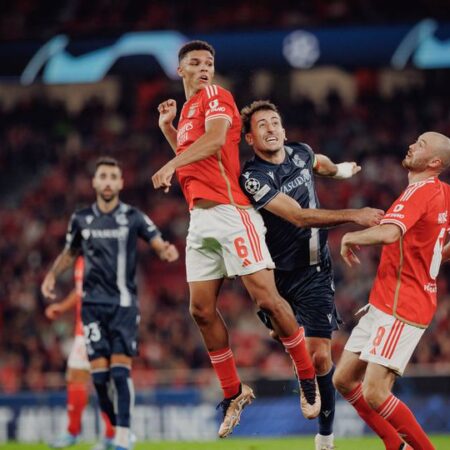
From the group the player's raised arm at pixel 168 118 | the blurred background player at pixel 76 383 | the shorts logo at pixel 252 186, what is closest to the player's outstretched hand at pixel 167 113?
the player's raised arm at pixel 168 118

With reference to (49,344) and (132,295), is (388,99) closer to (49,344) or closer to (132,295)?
(49,344)

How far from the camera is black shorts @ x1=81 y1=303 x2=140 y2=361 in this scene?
10078mm

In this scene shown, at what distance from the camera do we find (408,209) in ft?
24.6

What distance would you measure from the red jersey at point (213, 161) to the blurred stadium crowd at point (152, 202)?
298 inches

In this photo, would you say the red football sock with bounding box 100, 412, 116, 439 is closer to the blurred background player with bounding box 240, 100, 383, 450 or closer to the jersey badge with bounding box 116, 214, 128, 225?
the jersey badge with bounding box 116, 214, 128, 225

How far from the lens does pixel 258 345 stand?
17.7m

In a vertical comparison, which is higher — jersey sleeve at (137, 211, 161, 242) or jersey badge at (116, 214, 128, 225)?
jersey badge at (116, 214, 128, 225)

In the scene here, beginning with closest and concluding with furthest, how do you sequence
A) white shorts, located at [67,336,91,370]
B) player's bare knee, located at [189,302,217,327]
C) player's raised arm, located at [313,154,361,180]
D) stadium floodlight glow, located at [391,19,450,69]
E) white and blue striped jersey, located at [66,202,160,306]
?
player's bare knee, located at [189,302,217,327] < player's raised arm, located at [313,154,361,180] < white and blue striped jersey, located at [66,202,160,306] < white shorts, located at [67,336,91,370] < stadium floodlight glow, located at [391,19,450,69]

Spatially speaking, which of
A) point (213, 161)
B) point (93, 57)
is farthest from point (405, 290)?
point (93, 57)

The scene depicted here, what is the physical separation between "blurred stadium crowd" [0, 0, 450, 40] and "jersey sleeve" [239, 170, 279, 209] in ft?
40.6

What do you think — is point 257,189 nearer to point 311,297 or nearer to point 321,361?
point 311,297

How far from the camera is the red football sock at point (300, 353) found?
798cm

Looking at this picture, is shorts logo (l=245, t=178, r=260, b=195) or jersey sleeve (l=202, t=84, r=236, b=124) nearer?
jersey sleeve (l=202, t=84, r=236, b=124)

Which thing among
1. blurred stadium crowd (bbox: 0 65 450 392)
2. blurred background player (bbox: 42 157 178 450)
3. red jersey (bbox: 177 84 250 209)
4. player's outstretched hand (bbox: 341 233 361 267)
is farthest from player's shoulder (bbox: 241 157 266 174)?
blurred stadium crowd (bbox: 0 65 450 392)
